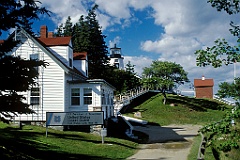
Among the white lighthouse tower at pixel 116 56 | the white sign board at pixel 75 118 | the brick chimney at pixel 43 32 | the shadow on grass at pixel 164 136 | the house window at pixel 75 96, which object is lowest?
the shadow on grass at pixel 164 136

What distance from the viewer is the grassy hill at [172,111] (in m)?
40.5

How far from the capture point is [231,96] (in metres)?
6.08

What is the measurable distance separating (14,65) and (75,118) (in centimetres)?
1121

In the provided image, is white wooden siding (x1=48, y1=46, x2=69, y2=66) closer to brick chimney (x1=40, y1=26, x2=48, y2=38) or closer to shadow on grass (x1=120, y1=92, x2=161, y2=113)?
brick chimney (x1=40, y1=26, x2=48, y2=38)

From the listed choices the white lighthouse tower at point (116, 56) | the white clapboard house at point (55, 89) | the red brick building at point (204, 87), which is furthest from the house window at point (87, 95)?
the white lighthouse tower at point (116, 56)

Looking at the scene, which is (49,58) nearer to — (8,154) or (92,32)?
(8,154)

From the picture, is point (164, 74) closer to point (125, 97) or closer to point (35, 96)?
point (125, 97)

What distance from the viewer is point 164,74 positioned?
5203 cm

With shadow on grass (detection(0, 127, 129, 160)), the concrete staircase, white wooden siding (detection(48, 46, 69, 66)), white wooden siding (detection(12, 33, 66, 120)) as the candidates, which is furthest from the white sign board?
the concrete staircase

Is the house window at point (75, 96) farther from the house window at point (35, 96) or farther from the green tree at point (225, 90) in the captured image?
the green tree at point (225, 90)

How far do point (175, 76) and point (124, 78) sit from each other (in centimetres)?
985

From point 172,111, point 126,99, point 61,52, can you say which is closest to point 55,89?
point 61,52

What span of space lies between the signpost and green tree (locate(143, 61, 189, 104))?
99.0ft

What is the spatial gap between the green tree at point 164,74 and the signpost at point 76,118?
3017 centimetres
